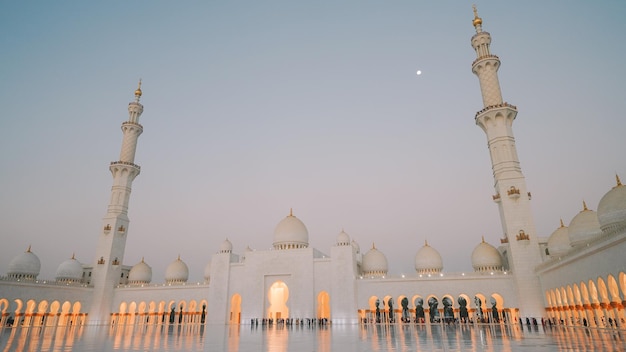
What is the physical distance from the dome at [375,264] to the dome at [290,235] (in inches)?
222

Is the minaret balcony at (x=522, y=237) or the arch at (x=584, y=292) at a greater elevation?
the minaret balcony at (x=522, y=237)

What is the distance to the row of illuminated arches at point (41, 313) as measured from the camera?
3031cm

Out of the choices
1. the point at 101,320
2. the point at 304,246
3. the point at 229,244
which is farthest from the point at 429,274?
the point at 101,320

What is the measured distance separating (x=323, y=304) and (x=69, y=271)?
25.4m

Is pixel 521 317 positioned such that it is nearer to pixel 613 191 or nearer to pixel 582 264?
pixel 582 264

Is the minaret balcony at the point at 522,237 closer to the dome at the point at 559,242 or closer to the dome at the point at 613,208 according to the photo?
the dome at the point at 559,242

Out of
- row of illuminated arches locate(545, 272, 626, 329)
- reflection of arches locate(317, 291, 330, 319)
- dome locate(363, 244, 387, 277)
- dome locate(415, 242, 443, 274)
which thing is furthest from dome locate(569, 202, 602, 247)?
reflection of arches locate(317, 291, 330, 319)

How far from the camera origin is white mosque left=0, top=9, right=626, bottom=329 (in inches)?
902

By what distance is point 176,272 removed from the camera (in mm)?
39688

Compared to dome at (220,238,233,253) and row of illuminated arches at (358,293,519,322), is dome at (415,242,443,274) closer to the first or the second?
row of illuminated arches at (358,293,519,322)

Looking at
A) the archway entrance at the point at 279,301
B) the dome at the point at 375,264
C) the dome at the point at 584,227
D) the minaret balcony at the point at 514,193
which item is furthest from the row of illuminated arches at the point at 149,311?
the dome at the point at 584,227

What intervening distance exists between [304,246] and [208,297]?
31.6 ft

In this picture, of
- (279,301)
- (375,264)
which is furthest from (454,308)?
(279,301)

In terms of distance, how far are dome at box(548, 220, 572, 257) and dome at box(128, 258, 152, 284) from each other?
35.9 metres
